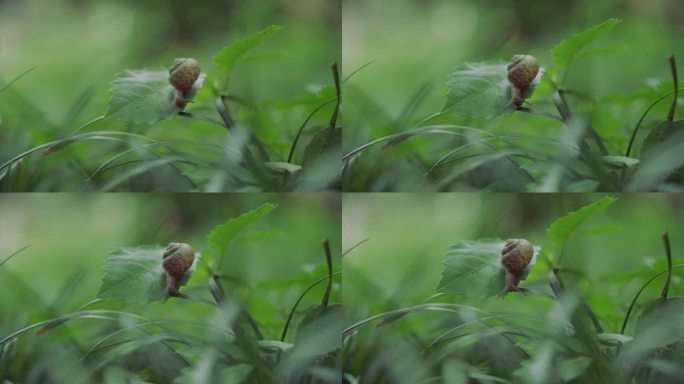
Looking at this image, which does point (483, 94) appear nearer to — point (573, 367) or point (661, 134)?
point (661, 134)

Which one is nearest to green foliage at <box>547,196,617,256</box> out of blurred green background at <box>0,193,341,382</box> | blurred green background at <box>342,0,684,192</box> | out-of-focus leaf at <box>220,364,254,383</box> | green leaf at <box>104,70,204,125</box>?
blurred green background at <box>342,0,684,192</box>

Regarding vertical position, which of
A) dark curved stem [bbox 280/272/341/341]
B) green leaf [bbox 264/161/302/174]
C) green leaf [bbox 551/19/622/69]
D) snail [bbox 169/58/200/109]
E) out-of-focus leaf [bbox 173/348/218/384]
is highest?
snail [bbox 169/58/200/109]

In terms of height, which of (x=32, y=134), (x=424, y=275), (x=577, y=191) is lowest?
(x=424, y=275)

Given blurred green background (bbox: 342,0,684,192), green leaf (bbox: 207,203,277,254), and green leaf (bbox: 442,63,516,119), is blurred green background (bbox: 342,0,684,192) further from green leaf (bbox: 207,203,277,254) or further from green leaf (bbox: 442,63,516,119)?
green leaf (bbox: 207,203,277,254)

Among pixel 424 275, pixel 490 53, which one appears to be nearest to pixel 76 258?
pixel 424 275

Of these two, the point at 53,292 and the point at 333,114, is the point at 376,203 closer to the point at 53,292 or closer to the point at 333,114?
the point at 333,114

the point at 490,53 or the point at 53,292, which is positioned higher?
the point at 490,53
